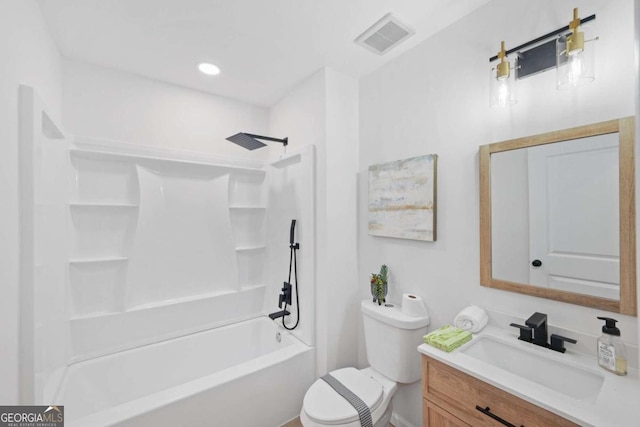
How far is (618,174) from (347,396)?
164 cm

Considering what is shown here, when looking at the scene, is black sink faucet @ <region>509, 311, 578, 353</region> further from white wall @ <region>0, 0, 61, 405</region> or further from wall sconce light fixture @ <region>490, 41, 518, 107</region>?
white wall @ <region>0, 0, 61, 405</region>

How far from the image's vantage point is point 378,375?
1799 mm

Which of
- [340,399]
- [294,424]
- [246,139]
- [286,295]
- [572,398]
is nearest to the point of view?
[572,398]

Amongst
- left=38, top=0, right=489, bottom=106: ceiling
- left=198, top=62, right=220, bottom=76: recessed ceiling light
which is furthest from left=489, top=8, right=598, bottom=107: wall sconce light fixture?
left=198, top=62, right=220, bottom=76: recessed ceiling light

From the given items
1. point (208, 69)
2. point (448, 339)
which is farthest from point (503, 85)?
point (208, 69)

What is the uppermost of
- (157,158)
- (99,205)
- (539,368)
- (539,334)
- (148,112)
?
(148,112)

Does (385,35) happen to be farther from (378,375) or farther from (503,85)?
(378,375)

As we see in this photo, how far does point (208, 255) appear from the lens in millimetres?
2492

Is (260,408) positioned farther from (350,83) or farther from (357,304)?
(350,83)

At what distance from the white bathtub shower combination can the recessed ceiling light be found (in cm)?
71

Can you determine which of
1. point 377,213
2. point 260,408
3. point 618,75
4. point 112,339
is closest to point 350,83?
point 377,213

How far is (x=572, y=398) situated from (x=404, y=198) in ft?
3.94

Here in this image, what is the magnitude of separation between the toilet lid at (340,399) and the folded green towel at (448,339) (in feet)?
1.83

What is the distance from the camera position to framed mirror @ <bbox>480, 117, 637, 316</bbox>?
3.45ft
